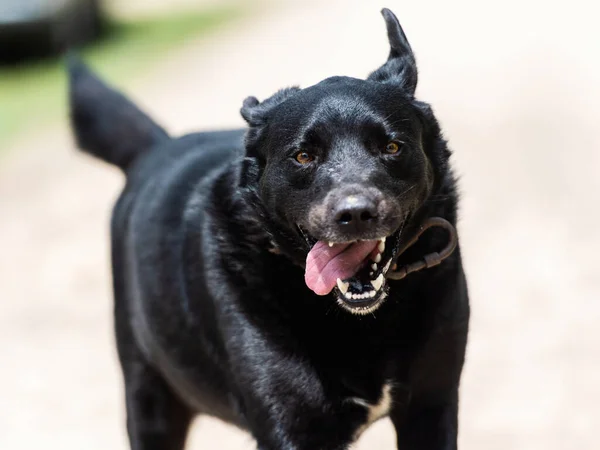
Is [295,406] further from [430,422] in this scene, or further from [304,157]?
[304,157]

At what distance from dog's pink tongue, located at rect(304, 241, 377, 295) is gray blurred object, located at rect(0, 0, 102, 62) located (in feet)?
36.1

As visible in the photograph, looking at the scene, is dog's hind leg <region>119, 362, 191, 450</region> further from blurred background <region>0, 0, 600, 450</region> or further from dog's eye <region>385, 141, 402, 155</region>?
dog's eye <region>385, 141, 402, 155</region>

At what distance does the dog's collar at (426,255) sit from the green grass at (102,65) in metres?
7.65

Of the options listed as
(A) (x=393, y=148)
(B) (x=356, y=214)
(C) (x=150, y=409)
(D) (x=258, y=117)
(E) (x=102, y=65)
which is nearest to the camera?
(B) (x=356, y=214)

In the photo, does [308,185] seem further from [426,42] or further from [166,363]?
[426,42]

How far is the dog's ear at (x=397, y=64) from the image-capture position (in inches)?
138

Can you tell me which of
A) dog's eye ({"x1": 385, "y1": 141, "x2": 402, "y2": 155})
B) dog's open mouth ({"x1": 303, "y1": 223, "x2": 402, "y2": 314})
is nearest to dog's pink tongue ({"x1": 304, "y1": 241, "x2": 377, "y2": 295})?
dog's open mouth ({"x1": 303, "y1": 223, "x2": 402, "y2": 314})

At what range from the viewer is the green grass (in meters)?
11.3

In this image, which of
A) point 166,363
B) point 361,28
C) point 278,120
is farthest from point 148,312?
point 361,28

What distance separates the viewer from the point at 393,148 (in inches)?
130

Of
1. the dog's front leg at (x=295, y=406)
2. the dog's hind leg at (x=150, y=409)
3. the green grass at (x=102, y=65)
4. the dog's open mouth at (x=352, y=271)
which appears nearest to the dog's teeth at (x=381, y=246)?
the dog's open mouth at (x=352, y=271)

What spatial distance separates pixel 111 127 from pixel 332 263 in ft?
6.15

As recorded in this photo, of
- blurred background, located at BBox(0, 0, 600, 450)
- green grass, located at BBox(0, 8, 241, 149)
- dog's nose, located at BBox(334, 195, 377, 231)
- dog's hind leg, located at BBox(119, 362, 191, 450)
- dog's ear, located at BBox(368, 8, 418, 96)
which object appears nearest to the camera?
dog's nose, located at BBox(334, 195, 377, 231)

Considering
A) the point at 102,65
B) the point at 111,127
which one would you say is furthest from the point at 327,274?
the point at 102,65
